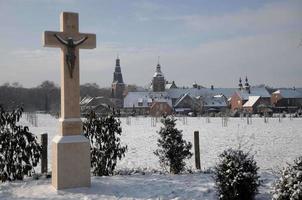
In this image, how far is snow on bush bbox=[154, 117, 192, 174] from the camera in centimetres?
1064

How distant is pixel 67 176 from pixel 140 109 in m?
85.8

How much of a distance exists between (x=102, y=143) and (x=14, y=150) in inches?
99.6

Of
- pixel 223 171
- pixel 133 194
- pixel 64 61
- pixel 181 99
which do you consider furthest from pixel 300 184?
pixel 181 99

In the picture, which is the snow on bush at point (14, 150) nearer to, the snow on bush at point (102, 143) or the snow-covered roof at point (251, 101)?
the snow on bush at point (102, 143)

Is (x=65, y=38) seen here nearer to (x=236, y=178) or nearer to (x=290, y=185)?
(x=236, y=178)

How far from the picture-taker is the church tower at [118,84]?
117 metres

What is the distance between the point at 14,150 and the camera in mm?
10227

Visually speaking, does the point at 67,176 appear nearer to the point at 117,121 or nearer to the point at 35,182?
the point at 35,182

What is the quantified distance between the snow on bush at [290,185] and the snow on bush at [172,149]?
475 cm

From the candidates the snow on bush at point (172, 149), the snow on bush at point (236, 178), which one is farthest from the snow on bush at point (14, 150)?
the snow on bush at point (236, 178)

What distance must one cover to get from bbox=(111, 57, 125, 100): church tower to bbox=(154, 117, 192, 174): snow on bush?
106295 millimetres

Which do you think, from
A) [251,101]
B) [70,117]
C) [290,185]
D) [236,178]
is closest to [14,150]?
[70,117]

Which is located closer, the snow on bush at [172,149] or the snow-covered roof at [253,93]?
the snow on bush at [172,149]

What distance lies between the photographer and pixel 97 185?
871 cm
